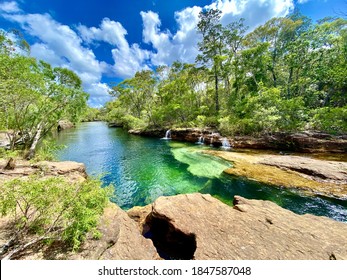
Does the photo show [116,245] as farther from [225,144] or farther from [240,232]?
[225,144]

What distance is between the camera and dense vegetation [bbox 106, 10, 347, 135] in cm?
1733

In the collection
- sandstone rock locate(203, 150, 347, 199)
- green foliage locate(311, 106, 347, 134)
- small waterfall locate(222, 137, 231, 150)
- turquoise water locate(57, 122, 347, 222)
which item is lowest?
turquoise water locate(57, 122, 347, 222)

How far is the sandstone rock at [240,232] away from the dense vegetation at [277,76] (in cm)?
1438

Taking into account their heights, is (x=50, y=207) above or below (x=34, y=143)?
below

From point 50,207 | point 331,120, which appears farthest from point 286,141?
point 50,207

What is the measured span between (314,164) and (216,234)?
1046 cm

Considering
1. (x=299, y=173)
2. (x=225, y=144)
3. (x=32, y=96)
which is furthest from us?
(x=225, y=144)

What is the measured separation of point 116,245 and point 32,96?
10.3 meters

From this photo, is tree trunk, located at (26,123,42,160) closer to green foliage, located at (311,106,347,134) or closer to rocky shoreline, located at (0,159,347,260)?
rocky shoreline, located at (0,159,347,260)

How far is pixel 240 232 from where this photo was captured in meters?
4.45

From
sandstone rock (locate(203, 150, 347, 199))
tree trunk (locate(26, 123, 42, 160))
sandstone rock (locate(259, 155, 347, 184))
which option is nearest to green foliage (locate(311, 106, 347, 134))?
sandstone rock (locate(203, 150, 347, 199))

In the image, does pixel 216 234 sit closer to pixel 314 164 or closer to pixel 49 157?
pixel 314 164

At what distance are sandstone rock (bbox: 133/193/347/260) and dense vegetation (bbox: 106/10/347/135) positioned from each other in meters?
14.4

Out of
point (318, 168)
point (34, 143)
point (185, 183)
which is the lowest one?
point (185, 183)
